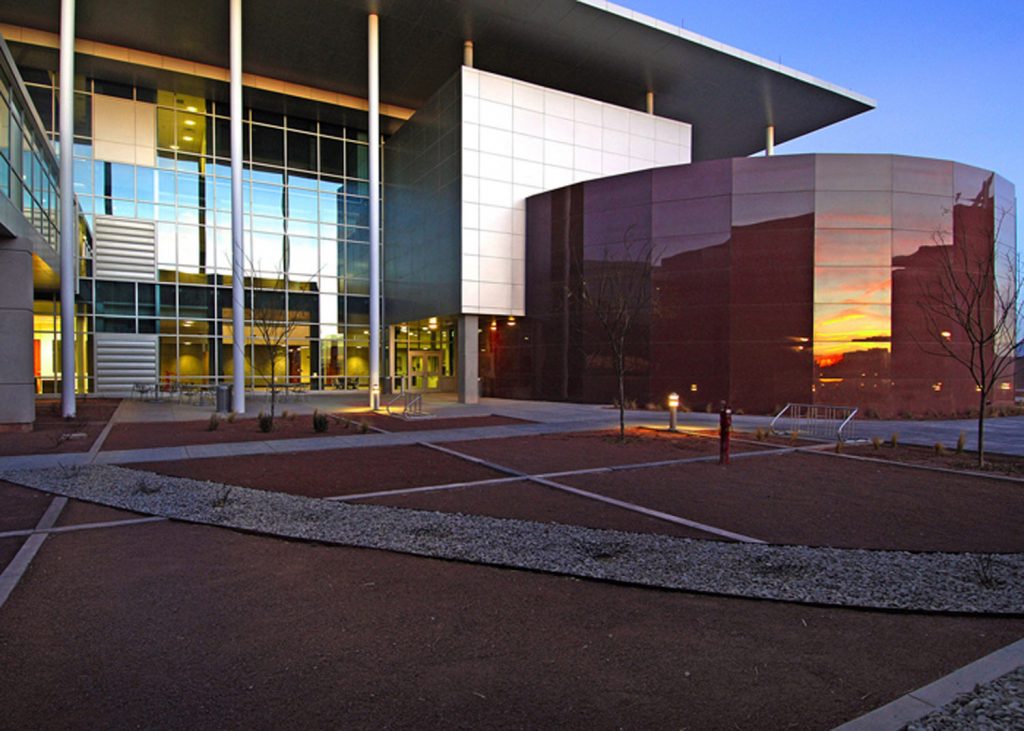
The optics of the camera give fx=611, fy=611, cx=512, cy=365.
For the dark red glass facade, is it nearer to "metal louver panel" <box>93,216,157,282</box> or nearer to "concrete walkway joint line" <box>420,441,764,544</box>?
"concrete walkway joint line" <box>420,441,764,544</box>

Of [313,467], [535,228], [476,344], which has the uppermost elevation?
[535,228]

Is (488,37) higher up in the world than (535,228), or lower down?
higher up

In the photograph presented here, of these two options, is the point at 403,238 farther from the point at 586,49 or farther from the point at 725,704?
the point at 725,704

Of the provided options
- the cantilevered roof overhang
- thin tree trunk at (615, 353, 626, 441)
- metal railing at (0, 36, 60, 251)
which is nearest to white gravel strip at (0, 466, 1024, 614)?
thin tree trunk at (615, 353, 626, 441)

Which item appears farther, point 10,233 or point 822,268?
point 822,268

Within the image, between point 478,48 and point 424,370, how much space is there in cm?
1888

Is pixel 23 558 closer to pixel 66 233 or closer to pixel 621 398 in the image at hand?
pixel 621 398

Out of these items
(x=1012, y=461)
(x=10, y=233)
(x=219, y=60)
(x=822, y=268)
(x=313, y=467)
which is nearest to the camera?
(x=313, y=467)

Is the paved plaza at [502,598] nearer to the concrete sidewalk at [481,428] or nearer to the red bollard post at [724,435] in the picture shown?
the red bollard post at [724,435]

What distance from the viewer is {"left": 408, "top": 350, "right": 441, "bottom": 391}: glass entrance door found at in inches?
1517

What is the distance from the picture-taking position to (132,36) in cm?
2750

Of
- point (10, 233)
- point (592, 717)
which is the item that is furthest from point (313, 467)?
point (10, 233)

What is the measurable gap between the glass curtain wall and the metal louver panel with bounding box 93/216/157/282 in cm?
41

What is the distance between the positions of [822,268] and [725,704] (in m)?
22.1
